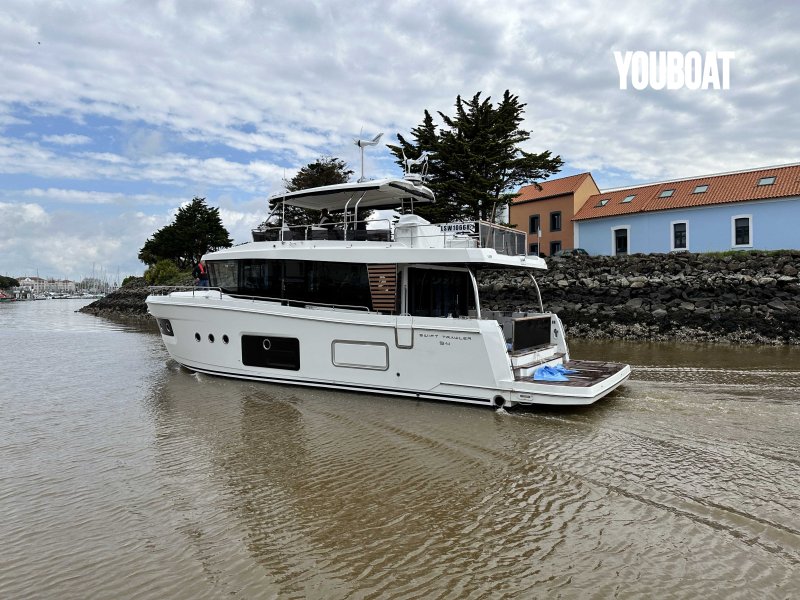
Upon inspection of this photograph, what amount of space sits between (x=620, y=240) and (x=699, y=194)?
4.63m

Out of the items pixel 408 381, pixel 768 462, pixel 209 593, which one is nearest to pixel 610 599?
pixel 209 593

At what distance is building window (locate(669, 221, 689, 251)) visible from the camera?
28375 mm

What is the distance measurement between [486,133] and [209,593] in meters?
24.4

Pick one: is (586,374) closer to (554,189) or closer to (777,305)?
(777,305)

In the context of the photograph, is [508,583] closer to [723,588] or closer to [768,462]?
[723,588]

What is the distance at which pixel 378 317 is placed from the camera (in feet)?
29.4

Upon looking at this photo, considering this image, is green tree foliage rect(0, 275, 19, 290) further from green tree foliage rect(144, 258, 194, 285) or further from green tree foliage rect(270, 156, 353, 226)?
green tree foliage rect(270, 156, 353, 226)

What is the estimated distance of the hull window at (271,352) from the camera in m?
9.84

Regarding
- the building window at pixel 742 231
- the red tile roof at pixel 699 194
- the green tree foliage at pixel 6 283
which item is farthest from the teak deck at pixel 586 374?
the green tree foliage at pixel 6 283

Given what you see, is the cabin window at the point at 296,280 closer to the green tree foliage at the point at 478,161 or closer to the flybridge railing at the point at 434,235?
the flybridge railing at the point at 434,235

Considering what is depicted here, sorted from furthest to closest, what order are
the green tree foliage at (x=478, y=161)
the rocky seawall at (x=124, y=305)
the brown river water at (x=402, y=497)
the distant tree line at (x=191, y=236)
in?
the distant tree line at (x=191, y=236), the rocky seawall at (x=124, y=305), the green tree foliage at (x=478, y=161), the brown river water at (x=402, y=497)

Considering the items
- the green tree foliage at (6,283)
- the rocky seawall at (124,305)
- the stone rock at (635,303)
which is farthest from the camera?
the green tree foliage at (6,283)

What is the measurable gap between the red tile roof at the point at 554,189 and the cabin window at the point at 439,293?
1008 inches

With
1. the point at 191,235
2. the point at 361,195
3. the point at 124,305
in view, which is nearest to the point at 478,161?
the point at 361,195
